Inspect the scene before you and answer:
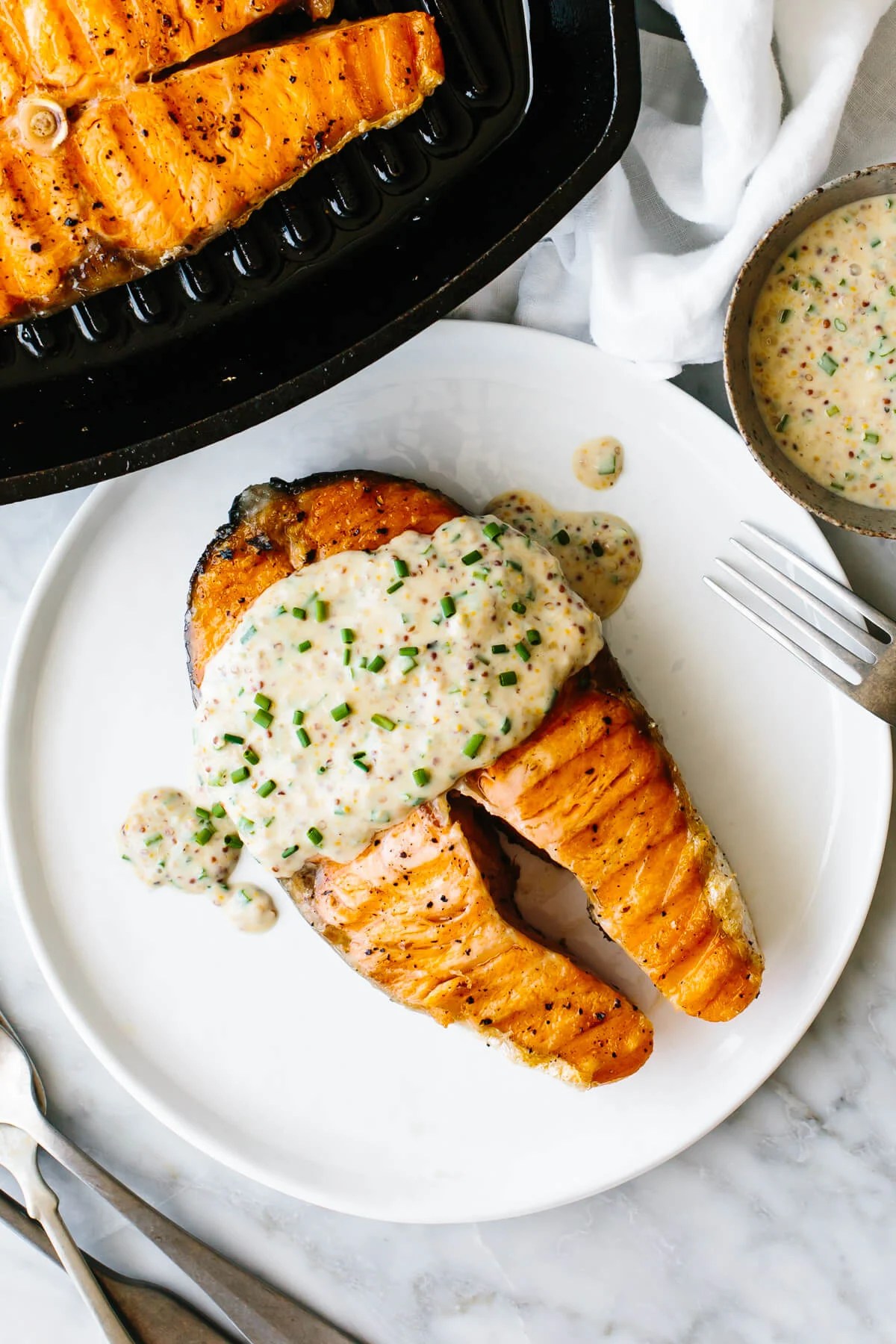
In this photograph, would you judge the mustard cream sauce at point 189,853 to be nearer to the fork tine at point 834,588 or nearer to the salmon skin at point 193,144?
the salmon skin at point 193,144

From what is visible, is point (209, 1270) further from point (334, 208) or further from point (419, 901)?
point (334, 208)

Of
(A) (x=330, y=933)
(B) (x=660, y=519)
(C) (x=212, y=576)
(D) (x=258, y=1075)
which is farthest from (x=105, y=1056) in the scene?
(B) (x=660, y=519)

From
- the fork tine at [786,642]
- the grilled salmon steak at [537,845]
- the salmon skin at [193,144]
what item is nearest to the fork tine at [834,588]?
the fork tine at [786,642]

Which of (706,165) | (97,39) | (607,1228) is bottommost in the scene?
(607,1228)

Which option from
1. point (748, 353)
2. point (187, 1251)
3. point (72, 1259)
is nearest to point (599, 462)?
point (748, 353)

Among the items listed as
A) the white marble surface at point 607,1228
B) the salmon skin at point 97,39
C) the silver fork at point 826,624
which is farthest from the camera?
the white marble surface at point 607,1228

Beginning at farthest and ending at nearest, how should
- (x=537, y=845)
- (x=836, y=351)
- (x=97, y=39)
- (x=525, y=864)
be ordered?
(x=525, y=864), (x=537, y=845), (x=836, y=351), (x=97, y=39)

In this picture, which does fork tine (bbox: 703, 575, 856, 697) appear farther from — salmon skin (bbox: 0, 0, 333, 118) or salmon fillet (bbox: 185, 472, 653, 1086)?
salmon skin (bbox: 0, 0, 333, 118)
